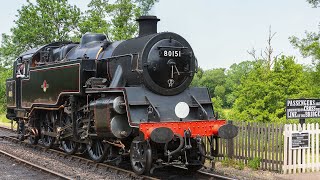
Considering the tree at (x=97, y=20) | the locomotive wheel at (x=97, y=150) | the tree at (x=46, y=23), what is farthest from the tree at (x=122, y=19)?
the locomotive wheel at (x=97, y=150)

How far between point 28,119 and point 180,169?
6.69 meters

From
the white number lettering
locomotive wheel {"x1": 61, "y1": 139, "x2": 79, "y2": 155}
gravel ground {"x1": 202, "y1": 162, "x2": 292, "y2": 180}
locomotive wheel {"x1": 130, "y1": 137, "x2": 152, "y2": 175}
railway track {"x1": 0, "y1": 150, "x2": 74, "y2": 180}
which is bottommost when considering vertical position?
gravel ground {"x1": 202, "y1": 162, "x2": 292, "y2": 180}

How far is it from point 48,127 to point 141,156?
5.73 meters

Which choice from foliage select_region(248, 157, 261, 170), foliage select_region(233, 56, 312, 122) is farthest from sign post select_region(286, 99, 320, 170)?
foliage select_region(233, 56, 312, 122)

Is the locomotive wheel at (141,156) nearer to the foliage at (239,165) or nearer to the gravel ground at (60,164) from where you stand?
the gravel ground at (60,164)

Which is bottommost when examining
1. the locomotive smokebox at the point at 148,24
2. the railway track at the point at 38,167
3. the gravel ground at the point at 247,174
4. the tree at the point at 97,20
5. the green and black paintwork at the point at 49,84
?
the gravel ground at the point at 247,174

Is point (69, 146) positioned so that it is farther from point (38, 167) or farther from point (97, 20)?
point (97, 20)

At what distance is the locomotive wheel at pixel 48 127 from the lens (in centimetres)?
1271

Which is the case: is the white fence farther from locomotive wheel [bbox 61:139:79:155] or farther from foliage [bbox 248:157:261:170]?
locomotive wheel [bbox 61:139:79:155]

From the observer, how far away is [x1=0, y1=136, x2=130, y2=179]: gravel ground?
359 inches

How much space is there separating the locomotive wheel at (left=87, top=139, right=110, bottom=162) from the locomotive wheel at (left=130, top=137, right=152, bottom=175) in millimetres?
1468

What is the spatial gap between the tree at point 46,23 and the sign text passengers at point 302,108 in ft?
88.9

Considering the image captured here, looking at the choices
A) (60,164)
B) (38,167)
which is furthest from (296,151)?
(38,167)

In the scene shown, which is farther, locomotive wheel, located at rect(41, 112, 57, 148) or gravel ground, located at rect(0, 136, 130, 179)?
locomotive wheel, located at rect(41, 112, 57, 148)
